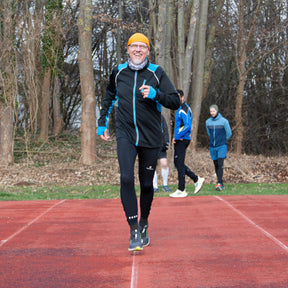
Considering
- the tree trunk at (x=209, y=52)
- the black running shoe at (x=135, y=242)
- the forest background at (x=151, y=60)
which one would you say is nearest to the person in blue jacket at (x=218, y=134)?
the forest background at (x=151, y=60)

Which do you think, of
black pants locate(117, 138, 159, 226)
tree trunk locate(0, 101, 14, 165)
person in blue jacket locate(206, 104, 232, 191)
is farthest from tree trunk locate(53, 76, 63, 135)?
black pants locate(117, 138, 159, 226)

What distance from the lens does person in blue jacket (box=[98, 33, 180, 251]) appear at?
467cm

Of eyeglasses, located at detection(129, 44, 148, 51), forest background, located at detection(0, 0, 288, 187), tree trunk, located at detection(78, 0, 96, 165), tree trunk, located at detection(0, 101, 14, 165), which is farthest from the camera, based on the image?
tree trunk, located at detection(0, 101, 14, 165)

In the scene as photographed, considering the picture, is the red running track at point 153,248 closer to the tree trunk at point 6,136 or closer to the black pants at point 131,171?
the black pants at point 131,171

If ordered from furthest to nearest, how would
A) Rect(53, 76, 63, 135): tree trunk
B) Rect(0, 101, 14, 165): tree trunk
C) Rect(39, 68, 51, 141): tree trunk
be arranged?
Rect(53, 76, 63, 135): tree trunk
Rect(39, 68, 51, 141): tree trunk
Rect(0, 101, 14, 165): tree trunk

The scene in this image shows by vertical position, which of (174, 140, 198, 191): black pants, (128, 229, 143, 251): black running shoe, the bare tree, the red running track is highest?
the bare tree

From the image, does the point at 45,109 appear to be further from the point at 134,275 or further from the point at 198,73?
the point at 134,275

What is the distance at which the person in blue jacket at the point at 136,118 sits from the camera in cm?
467

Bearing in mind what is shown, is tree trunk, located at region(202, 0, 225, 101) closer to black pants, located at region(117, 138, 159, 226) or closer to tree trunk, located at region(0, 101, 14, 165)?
tree trunk, located at region(0, 101, 14, 165)

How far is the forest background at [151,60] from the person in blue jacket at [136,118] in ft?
32.7

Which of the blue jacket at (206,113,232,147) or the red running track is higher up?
the blue jacket at (206,113,232,147)

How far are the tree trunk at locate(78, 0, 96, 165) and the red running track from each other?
9240 millimetres

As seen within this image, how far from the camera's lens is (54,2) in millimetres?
20016

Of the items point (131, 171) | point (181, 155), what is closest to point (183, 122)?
point (181, 155)
